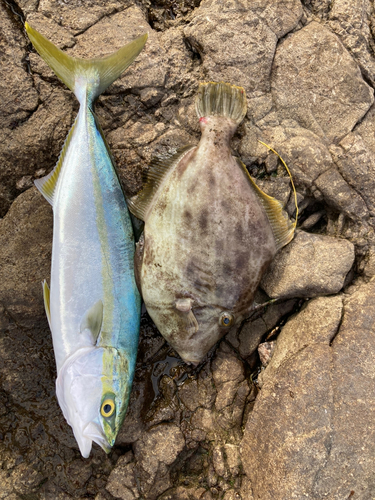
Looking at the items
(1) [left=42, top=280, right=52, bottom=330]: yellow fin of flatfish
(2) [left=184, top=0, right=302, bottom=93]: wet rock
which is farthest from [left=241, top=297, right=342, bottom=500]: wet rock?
(2) [left=184, top=0, right=302, bottom=93]: wet rock

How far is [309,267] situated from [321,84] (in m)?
1.55

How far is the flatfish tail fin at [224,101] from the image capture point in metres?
2.86

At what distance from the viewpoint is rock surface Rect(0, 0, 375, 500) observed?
301 centimetres

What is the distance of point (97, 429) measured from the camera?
264cm

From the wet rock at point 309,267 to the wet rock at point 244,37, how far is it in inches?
55.3

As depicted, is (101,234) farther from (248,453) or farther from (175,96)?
(248,453)

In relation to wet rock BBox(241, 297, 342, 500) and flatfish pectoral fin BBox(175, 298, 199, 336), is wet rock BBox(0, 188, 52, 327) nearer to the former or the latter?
flatfish pectoral fin BBox(175, 298, 199, 336)

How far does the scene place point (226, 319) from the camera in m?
2.88

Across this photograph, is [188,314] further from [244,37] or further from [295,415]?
[244,37]

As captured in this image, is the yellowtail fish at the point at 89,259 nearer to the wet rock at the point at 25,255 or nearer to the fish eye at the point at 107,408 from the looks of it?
the fish eye at the point at 107,408

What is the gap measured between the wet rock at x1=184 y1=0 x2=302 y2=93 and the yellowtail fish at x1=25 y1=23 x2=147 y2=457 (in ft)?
2.03

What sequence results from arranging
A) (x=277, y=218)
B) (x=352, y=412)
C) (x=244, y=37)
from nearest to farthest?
(x=352, y=412) → (x=277, y=218) → (x=244, y=37)

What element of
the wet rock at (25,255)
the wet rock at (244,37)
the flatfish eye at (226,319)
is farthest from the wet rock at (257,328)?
the wet rock at (244,37)

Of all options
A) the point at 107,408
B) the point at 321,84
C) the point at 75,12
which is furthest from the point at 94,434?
the point at 75,12
